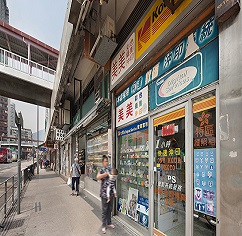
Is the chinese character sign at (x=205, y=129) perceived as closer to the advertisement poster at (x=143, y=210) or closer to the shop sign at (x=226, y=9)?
the shop sign at (x=226, y=9)

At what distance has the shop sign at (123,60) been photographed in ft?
15.0

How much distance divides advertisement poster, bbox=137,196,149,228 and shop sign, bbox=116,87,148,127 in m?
1.89

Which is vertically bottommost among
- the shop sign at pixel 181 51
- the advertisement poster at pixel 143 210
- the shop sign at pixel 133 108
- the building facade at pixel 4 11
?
the advertisement poster at pixel 143 210

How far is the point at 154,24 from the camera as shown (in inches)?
144

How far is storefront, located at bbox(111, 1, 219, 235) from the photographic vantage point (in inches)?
104

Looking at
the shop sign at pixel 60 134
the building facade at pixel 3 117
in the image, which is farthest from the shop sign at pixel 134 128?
the building facade at pixel 3 117

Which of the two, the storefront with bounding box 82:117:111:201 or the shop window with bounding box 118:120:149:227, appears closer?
the shop window with bounding box 118:120:149:227

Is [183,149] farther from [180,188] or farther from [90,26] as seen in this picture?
[90,26]

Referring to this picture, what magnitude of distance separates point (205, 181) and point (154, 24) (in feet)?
9.44

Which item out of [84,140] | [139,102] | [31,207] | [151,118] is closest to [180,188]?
[151,118]

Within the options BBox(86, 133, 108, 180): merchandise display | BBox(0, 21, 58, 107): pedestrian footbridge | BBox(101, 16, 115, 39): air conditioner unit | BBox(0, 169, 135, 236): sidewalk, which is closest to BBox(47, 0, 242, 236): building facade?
BBox(101, 16, 115, 39): air conditioner unit

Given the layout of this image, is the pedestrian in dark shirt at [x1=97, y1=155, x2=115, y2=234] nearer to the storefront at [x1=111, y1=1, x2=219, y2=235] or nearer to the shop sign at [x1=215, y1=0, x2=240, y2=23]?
the storefront at [x1=111, y1=1, x2=219, y2=235]

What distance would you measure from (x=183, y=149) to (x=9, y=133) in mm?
106804

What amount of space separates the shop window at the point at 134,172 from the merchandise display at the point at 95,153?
5.06ft
